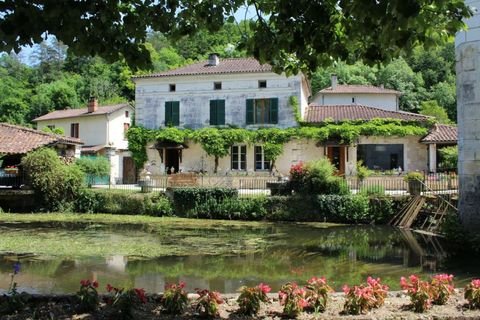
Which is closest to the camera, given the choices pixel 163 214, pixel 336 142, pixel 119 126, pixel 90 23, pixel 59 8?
pixel 59 8

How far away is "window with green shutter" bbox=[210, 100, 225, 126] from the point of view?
3028 centimetres

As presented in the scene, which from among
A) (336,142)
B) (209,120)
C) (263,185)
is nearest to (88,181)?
(209,120)

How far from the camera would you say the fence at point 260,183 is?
2084 centimetres

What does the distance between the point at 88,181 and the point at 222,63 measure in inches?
449

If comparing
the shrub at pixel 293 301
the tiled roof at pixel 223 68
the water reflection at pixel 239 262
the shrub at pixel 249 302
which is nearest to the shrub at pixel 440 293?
the shrub at pixel 293 301

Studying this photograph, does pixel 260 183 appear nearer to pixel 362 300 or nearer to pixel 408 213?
pixel 408 213

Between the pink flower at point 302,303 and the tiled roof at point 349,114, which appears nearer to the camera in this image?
the pink flower at point 302,303

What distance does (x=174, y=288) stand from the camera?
5840mm

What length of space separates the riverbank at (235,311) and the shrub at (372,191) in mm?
14860

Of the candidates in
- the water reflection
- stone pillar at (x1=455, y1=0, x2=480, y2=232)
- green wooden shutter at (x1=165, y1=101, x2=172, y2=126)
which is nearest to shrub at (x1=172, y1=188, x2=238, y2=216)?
the water reflection

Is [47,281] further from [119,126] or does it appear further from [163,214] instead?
[119,126]

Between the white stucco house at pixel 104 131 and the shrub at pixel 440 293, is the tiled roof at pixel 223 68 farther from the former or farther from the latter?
the shrub at pixel 440 293

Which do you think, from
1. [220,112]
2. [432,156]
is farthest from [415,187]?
[220,112]

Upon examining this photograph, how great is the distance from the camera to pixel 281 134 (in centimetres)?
2892
